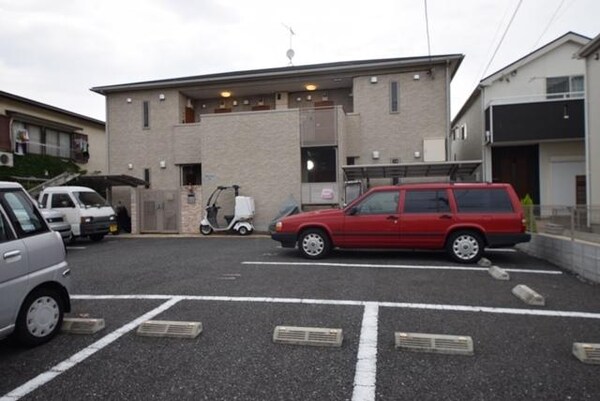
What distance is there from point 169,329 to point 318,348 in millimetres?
1541

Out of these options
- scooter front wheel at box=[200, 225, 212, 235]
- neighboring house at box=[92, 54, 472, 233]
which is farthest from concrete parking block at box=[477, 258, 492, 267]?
scooter front wheel at box=[200, 225, 212, 235]

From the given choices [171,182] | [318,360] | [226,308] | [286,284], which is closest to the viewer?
[318,360]

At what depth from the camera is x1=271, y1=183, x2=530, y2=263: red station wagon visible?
7.68 m

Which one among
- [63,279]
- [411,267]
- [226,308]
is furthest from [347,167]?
[63,279]

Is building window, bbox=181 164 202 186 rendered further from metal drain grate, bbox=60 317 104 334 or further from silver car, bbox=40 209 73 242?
metal drain grate, bbox=60 317 104 334

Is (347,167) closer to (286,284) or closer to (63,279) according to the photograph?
(286,284)

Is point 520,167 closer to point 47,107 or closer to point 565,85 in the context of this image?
point 565,85

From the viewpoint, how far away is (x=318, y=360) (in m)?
3.36

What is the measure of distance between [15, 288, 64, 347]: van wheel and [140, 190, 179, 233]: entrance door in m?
11.6

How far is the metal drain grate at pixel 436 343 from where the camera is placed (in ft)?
11.3

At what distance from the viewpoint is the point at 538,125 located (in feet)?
44.8

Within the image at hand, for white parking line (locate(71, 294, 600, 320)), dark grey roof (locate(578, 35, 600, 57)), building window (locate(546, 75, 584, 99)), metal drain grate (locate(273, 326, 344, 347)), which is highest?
building window (locate(546, 75, 584, 99))

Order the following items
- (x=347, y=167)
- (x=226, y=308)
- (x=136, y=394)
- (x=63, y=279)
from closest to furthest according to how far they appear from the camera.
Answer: (x=136, y=394) → (x=63, y=279) → (x=226, y=308) → (x=347, y=167)

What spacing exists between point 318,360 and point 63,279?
2801 millimetres
